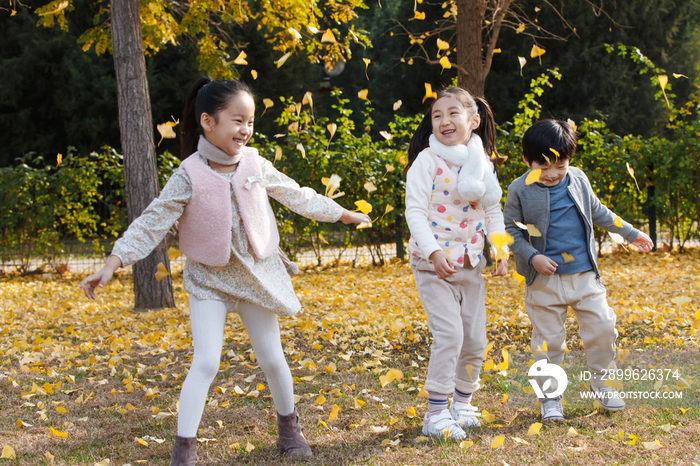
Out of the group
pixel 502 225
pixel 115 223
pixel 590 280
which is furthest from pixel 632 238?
pixel 115 223

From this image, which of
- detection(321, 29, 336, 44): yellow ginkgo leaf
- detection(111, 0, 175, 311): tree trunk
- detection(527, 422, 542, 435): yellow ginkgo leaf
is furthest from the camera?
detection(111, 0, 175, 311): tree trunk

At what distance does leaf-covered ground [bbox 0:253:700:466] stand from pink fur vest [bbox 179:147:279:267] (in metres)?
0.87

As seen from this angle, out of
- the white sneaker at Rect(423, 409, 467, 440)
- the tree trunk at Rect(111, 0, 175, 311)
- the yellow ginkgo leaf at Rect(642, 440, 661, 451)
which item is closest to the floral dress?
the white sneaker at Rect(423, 409, 467, 440)

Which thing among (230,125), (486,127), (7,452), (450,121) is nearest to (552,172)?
(486,127)

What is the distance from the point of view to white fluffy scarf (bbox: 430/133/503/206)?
2623mm

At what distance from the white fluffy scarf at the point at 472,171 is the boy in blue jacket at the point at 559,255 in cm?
→ 24

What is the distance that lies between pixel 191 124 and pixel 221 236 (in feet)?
1.86

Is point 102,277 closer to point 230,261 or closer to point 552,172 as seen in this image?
point 230,261

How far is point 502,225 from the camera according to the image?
2.78 meters

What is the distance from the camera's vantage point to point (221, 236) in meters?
2.30

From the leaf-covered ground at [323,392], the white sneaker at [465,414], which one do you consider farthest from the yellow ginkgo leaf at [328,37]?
the white sneaker at [465,414]

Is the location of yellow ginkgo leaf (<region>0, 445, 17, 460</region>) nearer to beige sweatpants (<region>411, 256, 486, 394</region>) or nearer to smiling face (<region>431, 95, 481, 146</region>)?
beige sweatpants (<region>411, 256, 486, 394</region>)

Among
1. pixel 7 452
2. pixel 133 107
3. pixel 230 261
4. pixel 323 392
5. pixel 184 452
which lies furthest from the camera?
pixel 133 107

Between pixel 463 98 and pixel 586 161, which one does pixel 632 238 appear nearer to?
pixel 463 98
